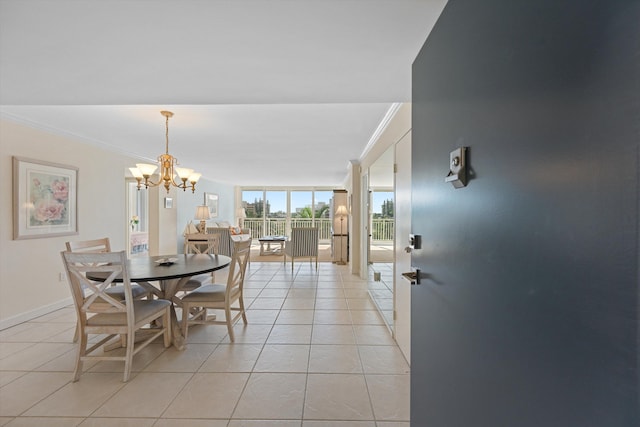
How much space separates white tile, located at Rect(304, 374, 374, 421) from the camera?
1782mm

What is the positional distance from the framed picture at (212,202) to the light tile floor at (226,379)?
5867 mm

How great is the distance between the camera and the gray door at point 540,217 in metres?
0.45

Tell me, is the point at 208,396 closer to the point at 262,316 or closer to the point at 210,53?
the point at 262,316

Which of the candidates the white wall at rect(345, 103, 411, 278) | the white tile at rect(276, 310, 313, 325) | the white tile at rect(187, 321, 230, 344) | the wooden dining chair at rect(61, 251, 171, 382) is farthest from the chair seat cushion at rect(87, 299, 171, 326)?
the white wall at rect(345, 103, 411, 278)

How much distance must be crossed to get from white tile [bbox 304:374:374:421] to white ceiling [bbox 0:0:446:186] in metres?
2.16

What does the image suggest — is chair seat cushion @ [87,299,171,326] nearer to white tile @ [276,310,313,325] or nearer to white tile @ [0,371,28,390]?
white tile @ [0,371,28,390]

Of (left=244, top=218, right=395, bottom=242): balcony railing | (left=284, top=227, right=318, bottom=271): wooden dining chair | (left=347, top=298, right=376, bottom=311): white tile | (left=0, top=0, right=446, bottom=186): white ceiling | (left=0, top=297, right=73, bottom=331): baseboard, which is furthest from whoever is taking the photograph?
(left=244, top=218, right=395, bottom=242): balcony railing

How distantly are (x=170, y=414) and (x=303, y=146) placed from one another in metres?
3.70

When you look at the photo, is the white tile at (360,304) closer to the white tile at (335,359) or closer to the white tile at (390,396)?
the white tile at (335,359)

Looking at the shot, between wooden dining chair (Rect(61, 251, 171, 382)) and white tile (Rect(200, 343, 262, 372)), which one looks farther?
white tile (Rect(200, 343, 262, 372))

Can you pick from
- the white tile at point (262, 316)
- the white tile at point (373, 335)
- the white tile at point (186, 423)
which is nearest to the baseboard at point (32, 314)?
the white tile at point (262, 316)

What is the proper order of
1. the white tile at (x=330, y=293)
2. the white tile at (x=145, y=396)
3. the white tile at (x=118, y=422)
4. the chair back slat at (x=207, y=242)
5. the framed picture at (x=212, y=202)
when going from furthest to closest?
the framed picture at (x=212, y=202), the white tile at (x=330, y=293), the chair back slat at (x=207, y=242), the white tile at (x=145, y=396), the white tile at (x=118, y=422)

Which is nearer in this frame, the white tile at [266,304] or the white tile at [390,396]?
the white tile at [390,396]

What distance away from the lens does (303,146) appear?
4.55 meters
